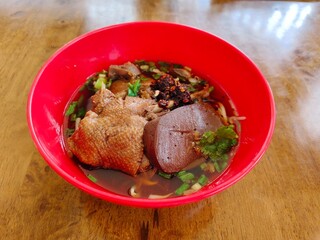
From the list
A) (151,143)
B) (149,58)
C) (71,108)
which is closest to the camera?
(151,143)

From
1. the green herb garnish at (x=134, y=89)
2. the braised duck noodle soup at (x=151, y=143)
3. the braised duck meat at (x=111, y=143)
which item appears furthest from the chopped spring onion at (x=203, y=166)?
the green herb garnish at (x=134, y=89)

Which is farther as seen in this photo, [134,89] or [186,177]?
[134,89]

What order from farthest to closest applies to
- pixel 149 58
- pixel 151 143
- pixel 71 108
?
1. pixel 149 58
2. pixel 71 108
3. pixel 151 143

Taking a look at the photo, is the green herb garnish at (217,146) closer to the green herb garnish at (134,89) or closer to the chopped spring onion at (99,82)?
the green herb garnish at (134,89)

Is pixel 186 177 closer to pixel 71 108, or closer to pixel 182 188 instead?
pixel 182 188

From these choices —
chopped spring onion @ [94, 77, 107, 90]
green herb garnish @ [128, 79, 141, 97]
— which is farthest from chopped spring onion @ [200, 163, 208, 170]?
chopped spring onion @ [94, 77, 107, 90]

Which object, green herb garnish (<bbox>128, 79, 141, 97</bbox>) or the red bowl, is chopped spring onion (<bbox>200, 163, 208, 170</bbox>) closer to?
the red bowl

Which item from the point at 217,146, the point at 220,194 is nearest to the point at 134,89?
the point at 217,146
